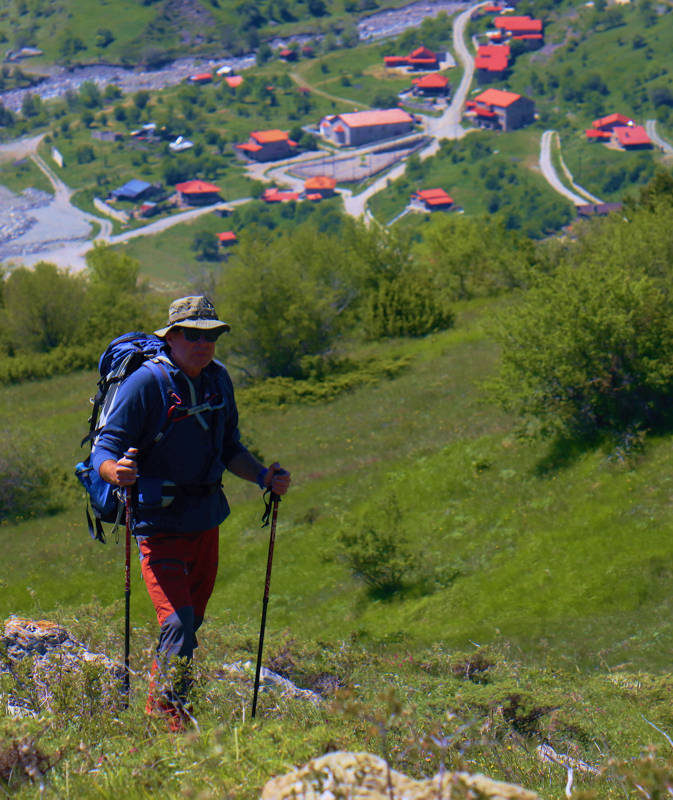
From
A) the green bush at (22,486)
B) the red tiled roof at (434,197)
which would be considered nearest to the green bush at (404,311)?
the green bush at (22,486)

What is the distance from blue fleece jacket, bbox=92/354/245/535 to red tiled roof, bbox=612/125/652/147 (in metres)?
173

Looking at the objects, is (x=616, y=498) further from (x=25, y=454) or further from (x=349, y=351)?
(x=349, y=351)

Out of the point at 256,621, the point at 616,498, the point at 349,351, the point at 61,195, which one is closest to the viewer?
the point at 256,621

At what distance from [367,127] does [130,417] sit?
630 ft

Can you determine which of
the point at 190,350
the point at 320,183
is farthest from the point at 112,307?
the point at 320,183

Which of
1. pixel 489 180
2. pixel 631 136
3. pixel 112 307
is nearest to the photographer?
pixel 112 307

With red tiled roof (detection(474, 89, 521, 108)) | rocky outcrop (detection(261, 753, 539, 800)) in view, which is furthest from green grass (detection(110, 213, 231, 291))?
rocky outcrop (detection(261, 753, 539, 800))

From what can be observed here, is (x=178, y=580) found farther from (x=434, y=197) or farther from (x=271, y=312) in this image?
(x=434, y=197)

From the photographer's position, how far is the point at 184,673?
5621mm

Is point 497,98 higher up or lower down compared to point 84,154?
higher up

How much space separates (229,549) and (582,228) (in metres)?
39.5

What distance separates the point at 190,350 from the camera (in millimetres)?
6133

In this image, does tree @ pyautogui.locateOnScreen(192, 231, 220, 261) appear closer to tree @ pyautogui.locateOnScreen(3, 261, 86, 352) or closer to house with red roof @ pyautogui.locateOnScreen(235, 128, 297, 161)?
house with red roof @ pyautogui.locateOnScreen(235, 128, 297, 161)

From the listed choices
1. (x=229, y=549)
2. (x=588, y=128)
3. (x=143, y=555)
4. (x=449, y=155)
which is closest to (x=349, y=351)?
(x=229, y=549)
